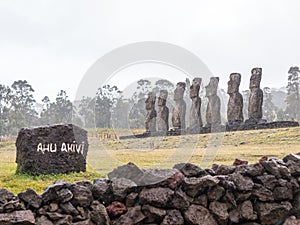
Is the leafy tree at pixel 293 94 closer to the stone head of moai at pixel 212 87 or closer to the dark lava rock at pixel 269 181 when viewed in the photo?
the stone head of moai at pixel 212 87

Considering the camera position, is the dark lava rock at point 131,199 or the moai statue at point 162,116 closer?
the dark lava rock at point 131,199

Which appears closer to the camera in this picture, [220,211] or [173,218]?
[173,218]

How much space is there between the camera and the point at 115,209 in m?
4.96

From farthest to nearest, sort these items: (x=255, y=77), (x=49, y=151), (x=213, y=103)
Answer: (x=213, y=103)
(x=255, y=77)
(x=49, y=151)

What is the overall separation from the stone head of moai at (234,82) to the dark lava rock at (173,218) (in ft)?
50.5

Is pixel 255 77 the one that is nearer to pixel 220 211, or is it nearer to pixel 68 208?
pixel 220 211

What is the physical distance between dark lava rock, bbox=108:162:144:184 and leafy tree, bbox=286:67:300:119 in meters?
37.0

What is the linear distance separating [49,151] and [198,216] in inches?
167

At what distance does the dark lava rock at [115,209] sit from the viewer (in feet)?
16.2

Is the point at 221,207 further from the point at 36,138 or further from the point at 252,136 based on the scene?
the point at 252,136

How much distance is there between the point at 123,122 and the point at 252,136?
5305 millimetres

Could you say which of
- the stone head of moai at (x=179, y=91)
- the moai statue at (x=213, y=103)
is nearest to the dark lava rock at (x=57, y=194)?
the moai statue at (x=213, y=103)

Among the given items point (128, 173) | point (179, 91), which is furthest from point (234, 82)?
point (128, 173)

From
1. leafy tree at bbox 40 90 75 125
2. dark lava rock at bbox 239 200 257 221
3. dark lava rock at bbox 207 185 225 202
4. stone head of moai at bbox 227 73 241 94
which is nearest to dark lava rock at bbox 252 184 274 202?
dark lava rock at bbox 239 200 257 221
